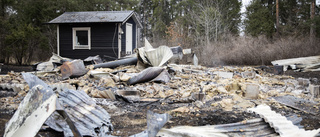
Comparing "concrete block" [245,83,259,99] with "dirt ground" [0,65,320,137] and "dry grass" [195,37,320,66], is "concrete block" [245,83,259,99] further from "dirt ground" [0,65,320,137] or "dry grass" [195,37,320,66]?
"dry grass" [195,37,320,66]

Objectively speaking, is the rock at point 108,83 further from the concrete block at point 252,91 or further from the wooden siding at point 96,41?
the wooden siding at point 96,41

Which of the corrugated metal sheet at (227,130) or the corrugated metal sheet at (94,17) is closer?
the corrugated metal sheet at (227,130)

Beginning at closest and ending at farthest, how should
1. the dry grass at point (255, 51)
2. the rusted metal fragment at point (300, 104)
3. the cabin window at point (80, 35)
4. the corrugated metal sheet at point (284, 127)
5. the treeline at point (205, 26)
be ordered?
the corrugated metal sheet at point (284, 127) → the rusted metal fragment at point (300, 104) → the dry grass at point (255, 51) → the cabin window at point (80, 35) → the treeline at point (205, 26)

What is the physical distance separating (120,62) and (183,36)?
34.0ft

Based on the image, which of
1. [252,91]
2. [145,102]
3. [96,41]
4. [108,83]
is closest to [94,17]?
[96,41]

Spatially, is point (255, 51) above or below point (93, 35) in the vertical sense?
below

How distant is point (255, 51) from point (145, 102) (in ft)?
35.2

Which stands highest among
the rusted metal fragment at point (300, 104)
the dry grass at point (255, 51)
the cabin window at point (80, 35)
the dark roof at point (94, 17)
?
the dark roof at point (94, 17)

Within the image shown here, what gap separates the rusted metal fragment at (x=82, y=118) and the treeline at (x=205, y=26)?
11.4m

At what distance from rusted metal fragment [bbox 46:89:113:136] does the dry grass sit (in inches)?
441

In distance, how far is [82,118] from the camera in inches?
109

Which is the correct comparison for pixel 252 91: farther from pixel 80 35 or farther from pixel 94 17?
pixel 80 35

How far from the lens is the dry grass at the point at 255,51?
11953 mm

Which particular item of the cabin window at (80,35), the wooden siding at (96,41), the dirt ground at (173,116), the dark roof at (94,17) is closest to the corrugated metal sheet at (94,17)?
the dark roof at (94,17)
